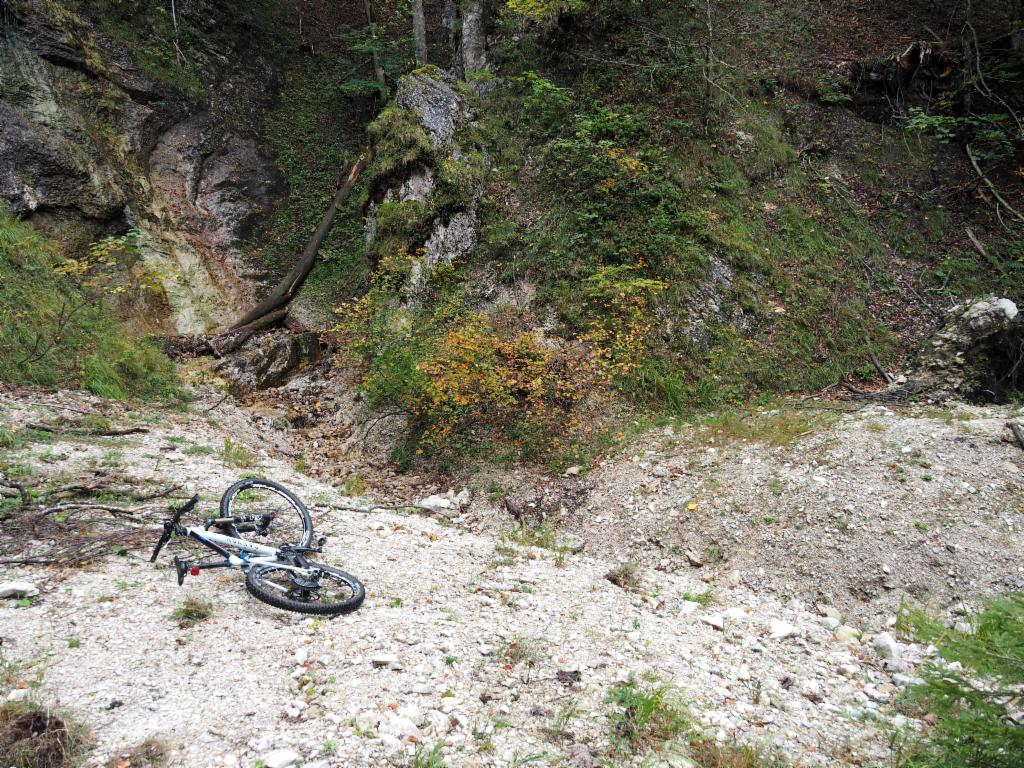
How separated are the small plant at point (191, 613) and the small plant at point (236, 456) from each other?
3543mm

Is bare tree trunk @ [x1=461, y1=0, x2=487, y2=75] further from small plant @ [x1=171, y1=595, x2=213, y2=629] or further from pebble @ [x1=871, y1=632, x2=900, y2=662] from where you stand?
pebble @ [x1=871, y1=632, x2=900, y2=662]

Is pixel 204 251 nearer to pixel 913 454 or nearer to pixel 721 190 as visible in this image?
pixel 721 190

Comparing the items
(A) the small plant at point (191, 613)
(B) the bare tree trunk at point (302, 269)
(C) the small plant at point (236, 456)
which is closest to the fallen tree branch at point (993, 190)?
(B) the bare tree trunk at point (302, 269)

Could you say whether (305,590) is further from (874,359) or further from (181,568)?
(874,359)

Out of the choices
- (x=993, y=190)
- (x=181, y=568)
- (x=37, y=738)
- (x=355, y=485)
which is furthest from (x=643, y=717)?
(x=993, y=190)

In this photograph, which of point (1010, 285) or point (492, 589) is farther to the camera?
point (1010, 285)

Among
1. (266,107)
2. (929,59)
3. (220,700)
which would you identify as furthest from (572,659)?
(266,107)

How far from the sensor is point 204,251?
13.2 metres

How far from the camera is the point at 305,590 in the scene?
14.4 ft

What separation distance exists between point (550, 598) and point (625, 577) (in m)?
Answer: 1.04

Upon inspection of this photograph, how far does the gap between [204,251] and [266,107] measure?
5769 mm

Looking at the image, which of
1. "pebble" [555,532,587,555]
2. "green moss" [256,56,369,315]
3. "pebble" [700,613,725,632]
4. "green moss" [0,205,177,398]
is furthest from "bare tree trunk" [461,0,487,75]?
"pebble" [700,613,725,632]

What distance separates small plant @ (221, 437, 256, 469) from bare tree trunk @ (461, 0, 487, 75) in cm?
1195

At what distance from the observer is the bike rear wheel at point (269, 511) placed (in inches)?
193
